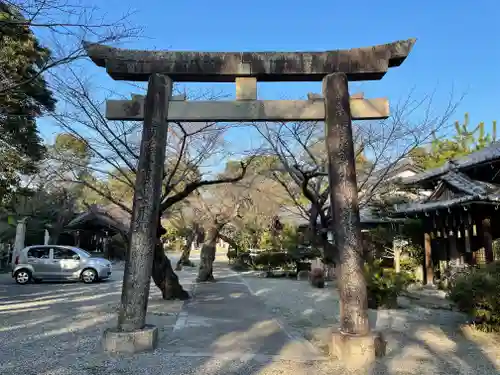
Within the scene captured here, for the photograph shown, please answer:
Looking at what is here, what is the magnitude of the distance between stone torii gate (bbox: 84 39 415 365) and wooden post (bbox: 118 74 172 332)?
2cm

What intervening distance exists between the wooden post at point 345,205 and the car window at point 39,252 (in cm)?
1593

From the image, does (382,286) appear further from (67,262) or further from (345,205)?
(67,262)

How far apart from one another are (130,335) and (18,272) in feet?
46.5

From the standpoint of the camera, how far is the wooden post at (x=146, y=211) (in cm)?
624

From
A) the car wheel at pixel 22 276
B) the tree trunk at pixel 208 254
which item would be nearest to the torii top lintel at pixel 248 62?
the tree trunk at pixel 208 254

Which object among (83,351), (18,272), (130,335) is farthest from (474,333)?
(18,272)

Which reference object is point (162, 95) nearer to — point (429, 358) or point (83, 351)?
point (83, 351)

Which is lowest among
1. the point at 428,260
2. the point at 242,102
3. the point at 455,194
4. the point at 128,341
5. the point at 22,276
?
the point at 128,341

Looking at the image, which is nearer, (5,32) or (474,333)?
(474,333)

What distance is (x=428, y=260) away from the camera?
54.5 ft

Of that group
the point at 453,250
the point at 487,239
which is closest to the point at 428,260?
the point at 453,250

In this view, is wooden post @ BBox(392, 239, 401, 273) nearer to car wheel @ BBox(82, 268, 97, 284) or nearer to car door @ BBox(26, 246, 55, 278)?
car wheel @ BBox(82, 268, 97, 284)

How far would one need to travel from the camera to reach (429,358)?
6.22 m

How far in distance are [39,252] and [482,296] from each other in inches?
684
